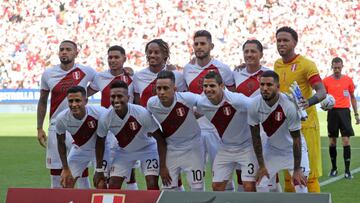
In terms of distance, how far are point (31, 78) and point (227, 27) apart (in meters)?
7.71

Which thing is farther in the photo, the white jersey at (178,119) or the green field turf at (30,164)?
the green field turf at (30,164)

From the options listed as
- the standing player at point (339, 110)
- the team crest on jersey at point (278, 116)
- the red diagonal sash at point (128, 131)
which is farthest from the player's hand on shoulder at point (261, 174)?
the standing player at point (339, 110)

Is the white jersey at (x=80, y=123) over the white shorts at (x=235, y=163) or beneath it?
over

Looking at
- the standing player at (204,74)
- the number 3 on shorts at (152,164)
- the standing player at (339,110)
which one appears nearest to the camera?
the number 3 on shorts at (152,164)

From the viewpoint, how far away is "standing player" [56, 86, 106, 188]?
24.7ft

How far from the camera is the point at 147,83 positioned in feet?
26.8

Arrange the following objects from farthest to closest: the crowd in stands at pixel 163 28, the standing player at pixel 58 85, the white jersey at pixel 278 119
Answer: the crowd in stands at pixel 163 28 < the standing player at pixel 58 85 < the white jersey at pixel 278 119

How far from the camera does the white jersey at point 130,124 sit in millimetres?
7547

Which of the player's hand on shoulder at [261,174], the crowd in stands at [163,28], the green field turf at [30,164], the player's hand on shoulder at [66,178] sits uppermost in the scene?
the crowd in stands at [163,28]

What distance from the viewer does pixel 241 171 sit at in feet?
24.9

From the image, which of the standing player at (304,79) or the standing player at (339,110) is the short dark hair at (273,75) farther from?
the standing player at (339,110)

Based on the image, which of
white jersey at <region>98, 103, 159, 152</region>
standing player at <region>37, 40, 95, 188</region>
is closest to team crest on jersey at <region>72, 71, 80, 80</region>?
standing player at <region>37, 40, 95, 188</region>

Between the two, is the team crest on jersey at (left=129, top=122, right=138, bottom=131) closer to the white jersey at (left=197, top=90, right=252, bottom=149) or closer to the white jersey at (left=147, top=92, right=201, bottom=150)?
the white jersey at (left=147, top=92, right=201, bottom=150)

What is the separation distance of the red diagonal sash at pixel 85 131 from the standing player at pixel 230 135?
1.09 metres
